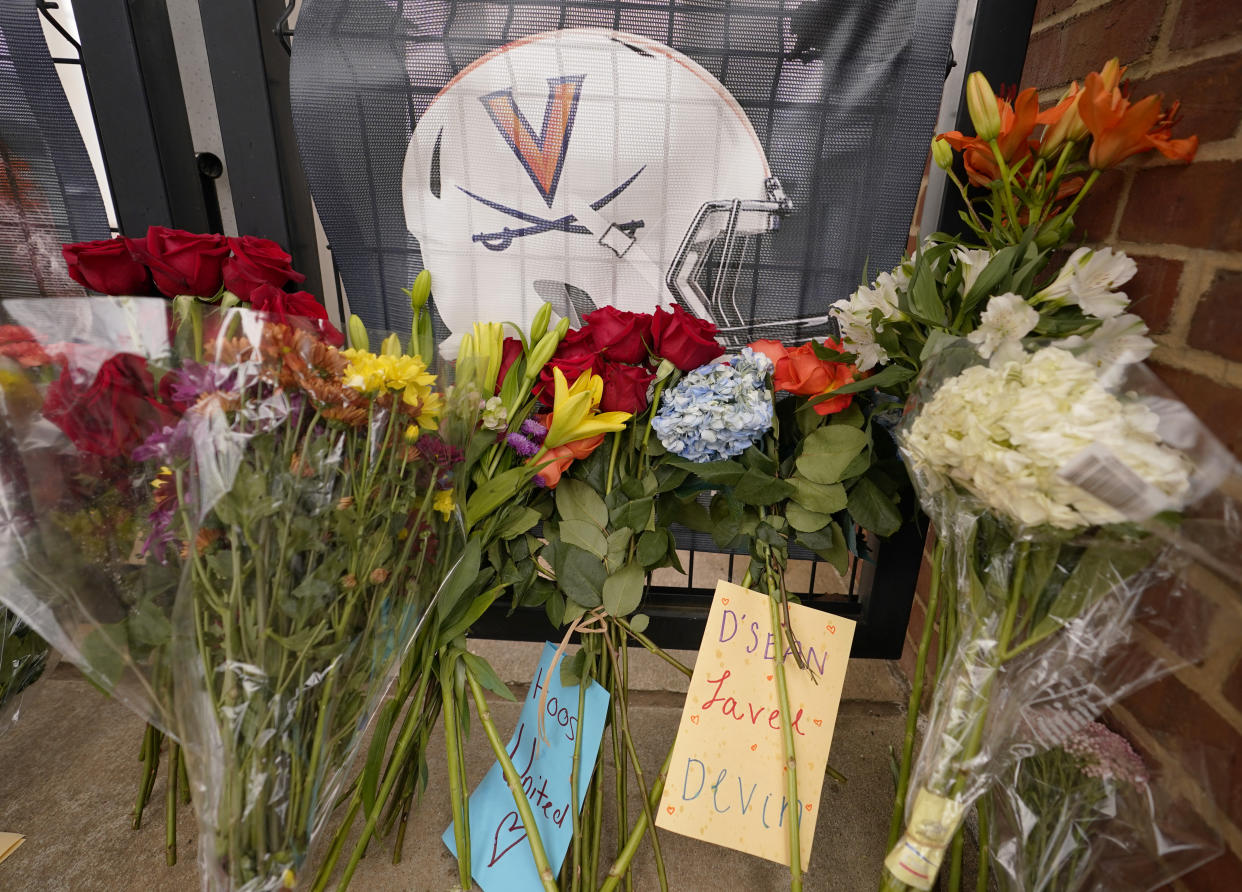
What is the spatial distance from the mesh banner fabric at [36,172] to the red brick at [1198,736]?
1.29 metres

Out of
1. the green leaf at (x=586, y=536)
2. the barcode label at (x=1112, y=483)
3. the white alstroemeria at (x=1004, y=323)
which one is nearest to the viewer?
the barcode label at (x=1112, y=483)

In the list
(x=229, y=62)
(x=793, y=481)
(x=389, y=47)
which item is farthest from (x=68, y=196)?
(x=793, y=481)

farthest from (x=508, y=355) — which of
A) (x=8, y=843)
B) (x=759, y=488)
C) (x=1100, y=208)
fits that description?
(x=8, y=843)

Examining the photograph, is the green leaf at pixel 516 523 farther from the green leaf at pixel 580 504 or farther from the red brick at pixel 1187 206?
the red brick at pixel 1187 206

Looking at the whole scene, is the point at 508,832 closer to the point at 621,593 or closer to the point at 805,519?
the point at 621,593

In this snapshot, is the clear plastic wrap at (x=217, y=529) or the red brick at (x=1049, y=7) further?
the red brick at (x=1049, y=7)

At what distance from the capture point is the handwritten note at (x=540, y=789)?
2.40 ft

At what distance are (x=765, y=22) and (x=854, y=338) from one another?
1.25 ft

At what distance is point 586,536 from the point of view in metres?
0.74

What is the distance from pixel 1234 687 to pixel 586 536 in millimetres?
566

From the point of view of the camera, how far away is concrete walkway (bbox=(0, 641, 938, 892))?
2.58 ft

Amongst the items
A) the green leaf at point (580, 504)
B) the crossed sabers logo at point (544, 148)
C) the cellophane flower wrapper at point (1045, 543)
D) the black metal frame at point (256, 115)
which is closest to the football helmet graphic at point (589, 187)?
the crossed sabers logo at point (544, 148)

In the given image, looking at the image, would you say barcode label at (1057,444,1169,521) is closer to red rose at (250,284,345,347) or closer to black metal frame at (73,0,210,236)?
red rose at (250,284,345,347)

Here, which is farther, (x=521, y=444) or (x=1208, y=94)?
(x=521, y=444)
